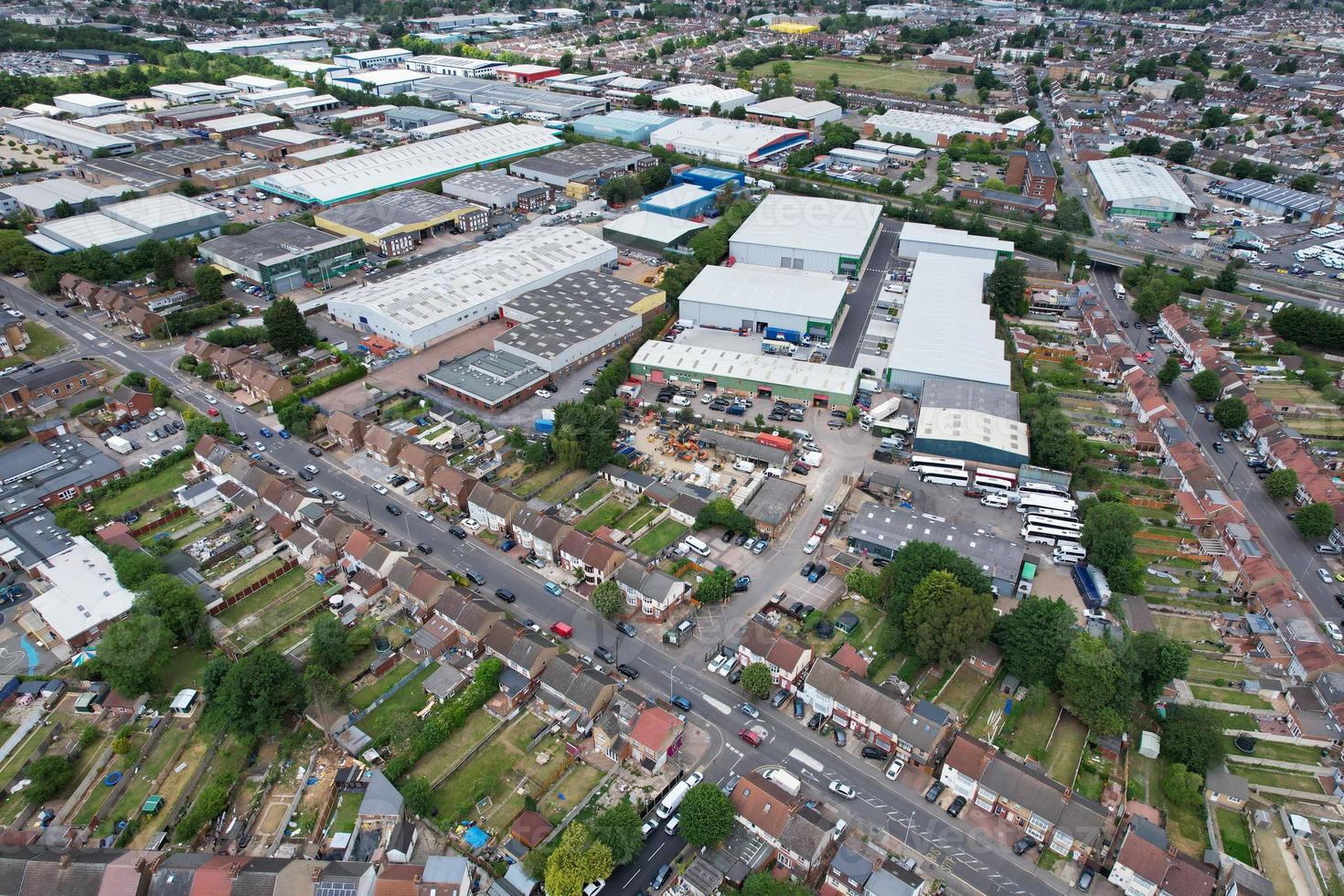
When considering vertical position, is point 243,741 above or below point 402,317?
below

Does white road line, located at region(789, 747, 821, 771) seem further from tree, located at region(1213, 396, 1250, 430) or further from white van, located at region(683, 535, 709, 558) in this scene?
tree, located at region(1213, 396, 1250, 430)

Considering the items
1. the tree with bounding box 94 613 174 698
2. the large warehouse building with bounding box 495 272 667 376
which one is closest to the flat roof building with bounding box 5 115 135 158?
the large warehouse building with bounding box 495 272 667 376

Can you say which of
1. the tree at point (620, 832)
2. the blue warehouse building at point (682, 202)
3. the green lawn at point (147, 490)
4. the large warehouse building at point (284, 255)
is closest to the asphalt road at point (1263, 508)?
the tree at point (620, 832)

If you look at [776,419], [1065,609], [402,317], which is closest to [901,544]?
[1065,609]

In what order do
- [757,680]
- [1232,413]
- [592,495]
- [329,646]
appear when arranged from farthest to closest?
1. [1232,413]
2. [592,495]
3. [329,646]
4. [757,680]

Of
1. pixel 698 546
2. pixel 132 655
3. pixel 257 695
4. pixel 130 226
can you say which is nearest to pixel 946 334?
pixel 698 546

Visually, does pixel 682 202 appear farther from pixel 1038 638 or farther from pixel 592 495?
pixel 1038 638

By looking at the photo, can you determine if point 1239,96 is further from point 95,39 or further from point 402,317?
point 95,39
